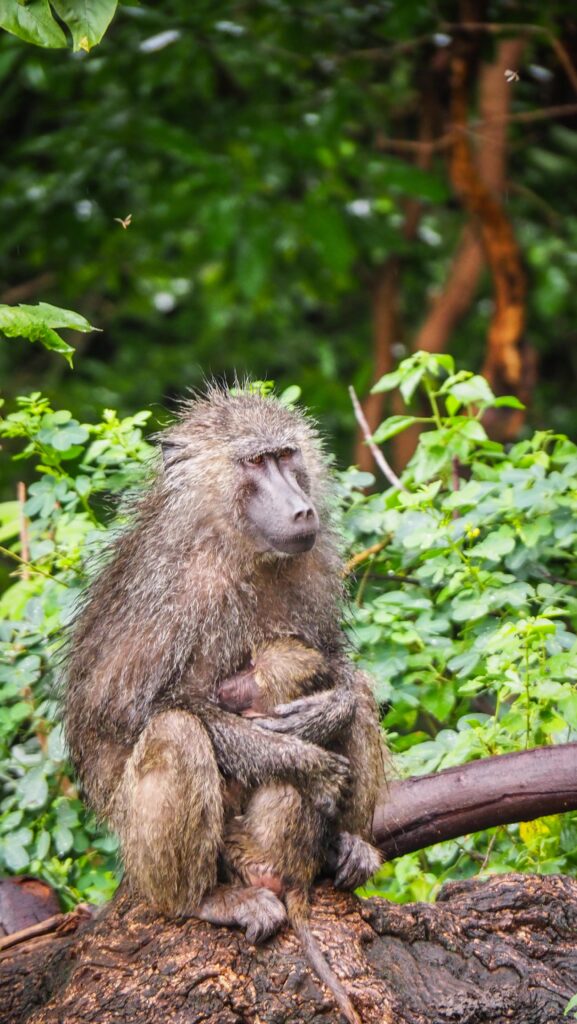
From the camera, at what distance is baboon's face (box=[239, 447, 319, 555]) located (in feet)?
13.8

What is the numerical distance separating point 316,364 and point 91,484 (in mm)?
5546

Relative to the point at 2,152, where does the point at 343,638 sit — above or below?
above

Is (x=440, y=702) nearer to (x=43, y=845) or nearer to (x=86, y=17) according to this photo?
(x=43, y=845)

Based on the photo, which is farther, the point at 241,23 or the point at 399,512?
the point at 241,23

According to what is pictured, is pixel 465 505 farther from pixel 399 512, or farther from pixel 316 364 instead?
pixel 316 364

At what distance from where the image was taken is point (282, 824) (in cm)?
398

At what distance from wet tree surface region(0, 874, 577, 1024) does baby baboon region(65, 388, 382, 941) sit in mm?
122

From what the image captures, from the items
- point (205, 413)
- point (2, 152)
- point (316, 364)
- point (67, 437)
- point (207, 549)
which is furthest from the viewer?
point (316, 364)

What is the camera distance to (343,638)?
179 inches

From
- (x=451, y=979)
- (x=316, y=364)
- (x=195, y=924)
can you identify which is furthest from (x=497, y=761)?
(x=316, y=364)

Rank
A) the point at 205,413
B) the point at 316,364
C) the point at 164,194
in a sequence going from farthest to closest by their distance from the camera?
the point at 316,364 → the point at 164,194 → the point at 205,413

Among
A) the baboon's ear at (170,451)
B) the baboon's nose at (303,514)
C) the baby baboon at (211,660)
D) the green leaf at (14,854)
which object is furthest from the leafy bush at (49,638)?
the baboon's nose at (303,514)

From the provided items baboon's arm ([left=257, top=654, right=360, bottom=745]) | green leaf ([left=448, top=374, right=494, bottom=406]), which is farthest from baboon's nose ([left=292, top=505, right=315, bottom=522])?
green leaf ([left=448, top=374, right=494, bottom=406])

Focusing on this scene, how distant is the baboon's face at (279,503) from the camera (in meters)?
4.22
